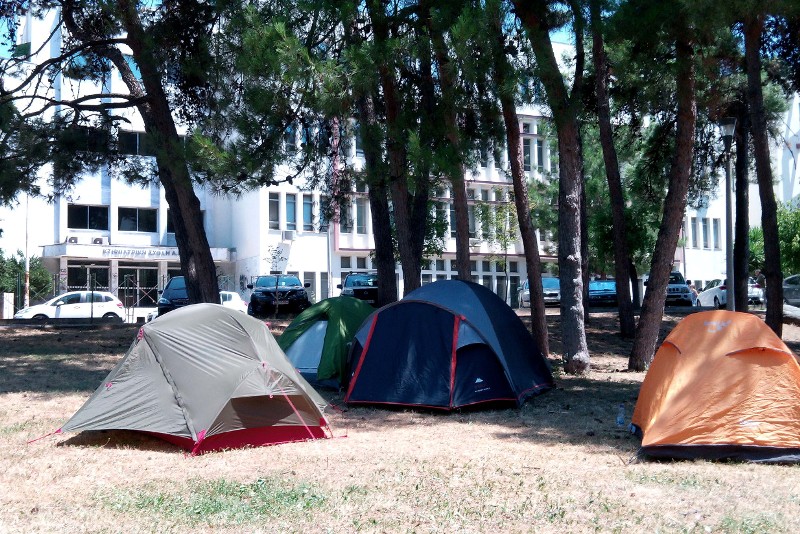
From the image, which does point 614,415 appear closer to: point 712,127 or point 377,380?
Answer: point 377,380

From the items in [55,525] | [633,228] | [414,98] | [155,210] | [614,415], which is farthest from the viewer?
[155,210]

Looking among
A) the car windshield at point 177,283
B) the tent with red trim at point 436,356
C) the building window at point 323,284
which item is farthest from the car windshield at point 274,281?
the tent with red trim at point 436,356

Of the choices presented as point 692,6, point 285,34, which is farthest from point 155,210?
point 692,6

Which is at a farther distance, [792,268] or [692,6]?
[792,268]

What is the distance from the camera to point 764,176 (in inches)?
629

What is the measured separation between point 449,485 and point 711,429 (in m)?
2.57

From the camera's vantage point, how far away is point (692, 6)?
10656mm

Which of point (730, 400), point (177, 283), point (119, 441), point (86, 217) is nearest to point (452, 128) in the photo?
point (730, 400)

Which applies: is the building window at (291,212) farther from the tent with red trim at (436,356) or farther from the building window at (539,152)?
the tent with red trim at (436,356)

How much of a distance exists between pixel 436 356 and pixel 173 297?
16.4 m

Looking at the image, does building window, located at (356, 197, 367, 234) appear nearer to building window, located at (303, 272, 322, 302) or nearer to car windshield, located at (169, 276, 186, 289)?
building window, located at (303, 272, 322, 302)

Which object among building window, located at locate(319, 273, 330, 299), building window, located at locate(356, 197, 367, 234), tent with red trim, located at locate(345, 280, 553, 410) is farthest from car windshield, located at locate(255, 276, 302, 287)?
tent with red trim, located at locate(345, 280, 553, 410)

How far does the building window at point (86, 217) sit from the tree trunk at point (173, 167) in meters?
24.3

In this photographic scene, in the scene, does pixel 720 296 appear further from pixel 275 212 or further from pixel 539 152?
pixel 275 212
